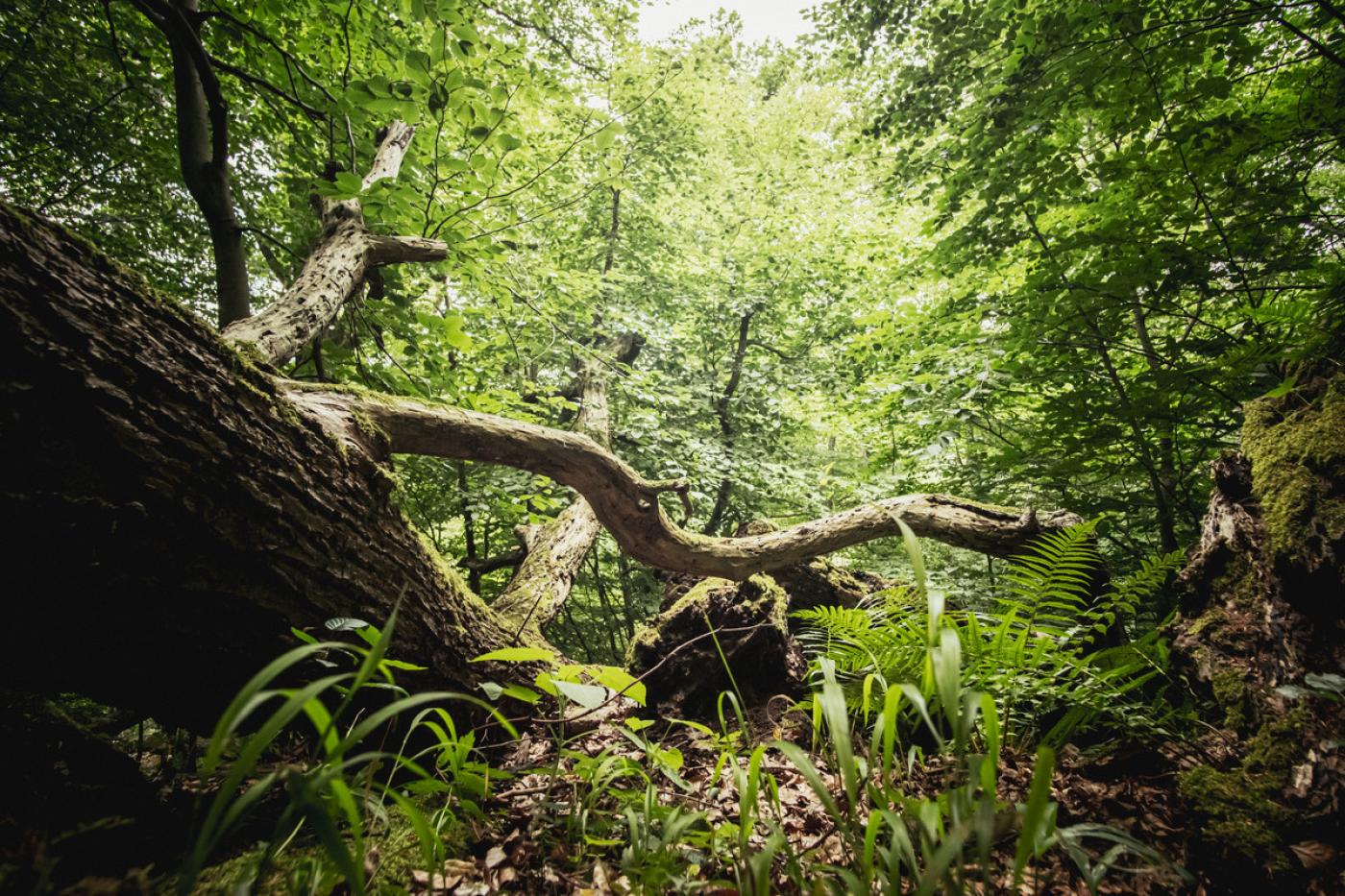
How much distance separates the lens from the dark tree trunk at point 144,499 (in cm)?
107

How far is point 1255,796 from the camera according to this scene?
46.6 inches

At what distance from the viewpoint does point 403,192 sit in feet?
8.59

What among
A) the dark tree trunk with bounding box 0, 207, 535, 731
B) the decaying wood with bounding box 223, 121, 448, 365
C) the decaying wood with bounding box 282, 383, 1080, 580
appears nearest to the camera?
the dark tree trunk with bounding box 0, 207, 535, 731

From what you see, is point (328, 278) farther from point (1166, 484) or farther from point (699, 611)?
point (1166, 484)

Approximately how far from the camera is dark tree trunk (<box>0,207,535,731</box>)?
107cm

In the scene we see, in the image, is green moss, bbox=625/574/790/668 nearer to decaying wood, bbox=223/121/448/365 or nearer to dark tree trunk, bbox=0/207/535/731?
dark tree trunk, bbox=0/207/535/731

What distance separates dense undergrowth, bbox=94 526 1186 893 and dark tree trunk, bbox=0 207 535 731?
0.24 metres

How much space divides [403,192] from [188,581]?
2291 mm

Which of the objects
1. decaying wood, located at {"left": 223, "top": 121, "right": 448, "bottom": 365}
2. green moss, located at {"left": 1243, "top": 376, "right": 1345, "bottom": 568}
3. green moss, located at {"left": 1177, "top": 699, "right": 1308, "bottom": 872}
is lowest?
green moss, located at {"left": 1177, "top": 699, "right": 1308, "bottom": 872}

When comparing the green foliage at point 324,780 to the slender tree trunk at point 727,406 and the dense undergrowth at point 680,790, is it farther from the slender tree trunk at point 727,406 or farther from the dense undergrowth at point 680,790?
the slender tree trunk at point 727,406

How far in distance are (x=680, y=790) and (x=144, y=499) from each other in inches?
72.5

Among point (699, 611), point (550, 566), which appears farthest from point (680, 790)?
point (550, 566)

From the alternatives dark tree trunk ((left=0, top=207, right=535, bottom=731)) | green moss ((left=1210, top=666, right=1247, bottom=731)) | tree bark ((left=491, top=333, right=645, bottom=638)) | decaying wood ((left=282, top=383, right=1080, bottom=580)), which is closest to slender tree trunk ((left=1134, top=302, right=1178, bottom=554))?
decaying wood ((left=282, top=383, right=1080, bottom=580))

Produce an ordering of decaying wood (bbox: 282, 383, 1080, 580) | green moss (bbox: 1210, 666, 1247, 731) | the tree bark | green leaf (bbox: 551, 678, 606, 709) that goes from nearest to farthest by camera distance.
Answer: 1. green leaf (bbox: 551, 678, 606, 709)
2. green moss (bbox: 1210, 666, 1247, 731)
3. decaying wood (bbox: 282, 383, 1080, 580)
4. the tree bark
